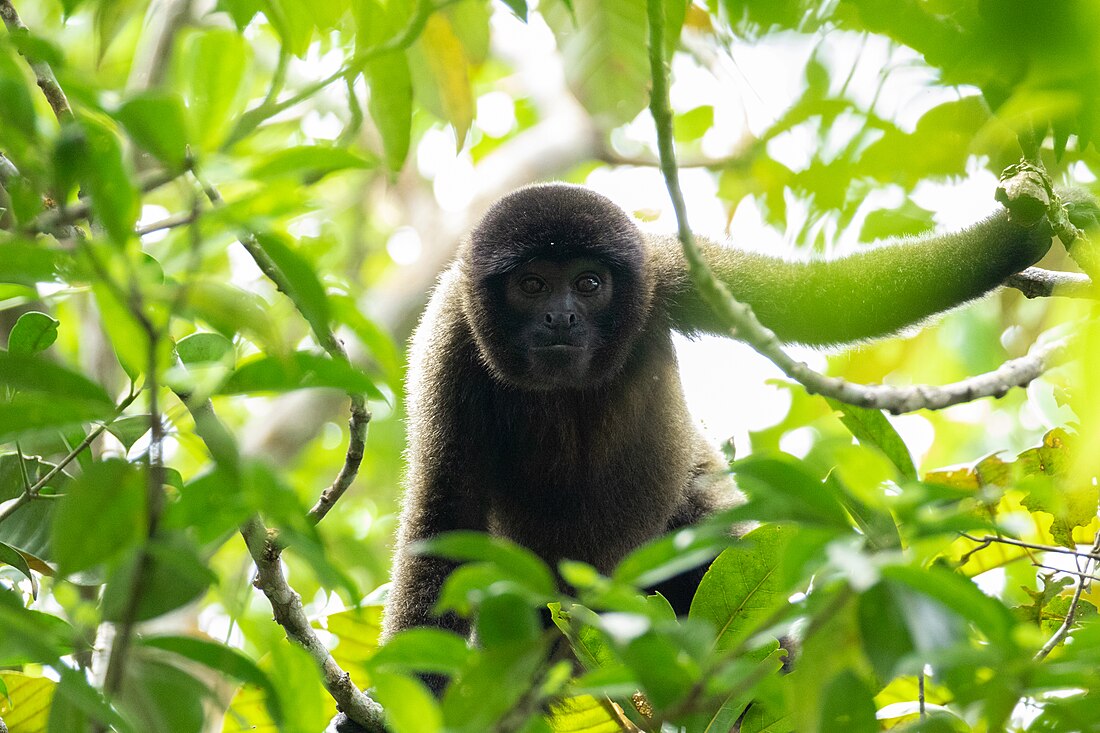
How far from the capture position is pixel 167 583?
134cm

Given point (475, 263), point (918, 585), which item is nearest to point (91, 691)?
point (918, 585)

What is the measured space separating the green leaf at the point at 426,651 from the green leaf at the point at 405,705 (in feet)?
0.19

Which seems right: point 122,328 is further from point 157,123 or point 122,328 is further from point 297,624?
point 297,624

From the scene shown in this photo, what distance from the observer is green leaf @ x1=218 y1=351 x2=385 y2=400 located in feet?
4.00

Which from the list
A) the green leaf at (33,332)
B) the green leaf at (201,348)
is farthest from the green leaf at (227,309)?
the green leaf at (33,332)

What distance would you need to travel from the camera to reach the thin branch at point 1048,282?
9.12 ft

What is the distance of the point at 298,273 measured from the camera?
1162 millimetres

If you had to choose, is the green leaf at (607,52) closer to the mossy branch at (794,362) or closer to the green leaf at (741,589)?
the mossy branch at (794,362)

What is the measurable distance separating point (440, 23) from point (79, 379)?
230 cm

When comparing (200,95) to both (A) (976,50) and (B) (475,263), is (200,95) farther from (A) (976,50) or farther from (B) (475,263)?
(B) (475,263)

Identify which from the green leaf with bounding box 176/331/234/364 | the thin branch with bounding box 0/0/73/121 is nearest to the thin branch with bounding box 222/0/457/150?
the green leaf with bounding box 176/331/234/364

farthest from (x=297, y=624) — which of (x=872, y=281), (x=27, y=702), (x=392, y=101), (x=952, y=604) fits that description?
(x=872, y=281)

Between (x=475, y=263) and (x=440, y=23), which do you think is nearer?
(x=440, y=23)

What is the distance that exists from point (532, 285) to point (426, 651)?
11.2 feet
